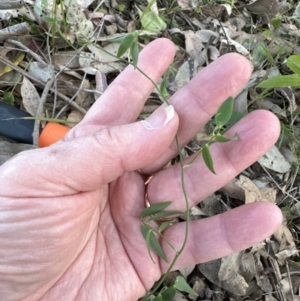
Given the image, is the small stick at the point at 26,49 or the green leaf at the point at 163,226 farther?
the small stick at the point at 26,49

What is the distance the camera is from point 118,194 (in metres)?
1.44

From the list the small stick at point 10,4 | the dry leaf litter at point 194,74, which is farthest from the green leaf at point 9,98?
the small stick at point 10,4

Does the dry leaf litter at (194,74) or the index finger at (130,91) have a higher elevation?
the index finger at (130,91)

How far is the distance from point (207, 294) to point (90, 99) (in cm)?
74

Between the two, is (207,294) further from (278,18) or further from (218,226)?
(278,18)

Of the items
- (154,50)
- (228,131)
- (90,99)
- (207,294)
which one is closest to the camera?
(228,131)

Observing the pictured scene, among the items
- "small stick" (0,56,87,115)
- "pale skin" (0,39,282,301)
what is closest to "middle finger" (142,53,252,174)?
"pale skin" (0,39,282,301)

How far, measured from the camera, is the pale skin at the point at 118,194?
124cm

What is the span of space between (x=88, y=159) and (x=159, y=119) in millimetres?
186

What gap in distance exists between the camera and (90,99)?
5.99 ft

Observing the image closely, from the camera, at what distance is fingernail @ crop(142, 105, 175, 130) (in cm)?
123

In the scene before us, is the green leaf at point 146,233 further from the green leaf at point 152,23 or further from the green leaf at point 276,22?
the green leaf at point 276,22

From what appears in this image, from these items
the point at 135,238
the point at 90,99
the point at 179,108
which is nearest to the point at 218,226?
the point at 135,238

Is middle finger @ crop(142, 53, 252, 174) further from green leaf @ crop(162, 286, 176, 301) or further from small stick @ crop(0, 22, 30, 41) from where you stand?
small stick @ crop(0, 22, 30, 41)
